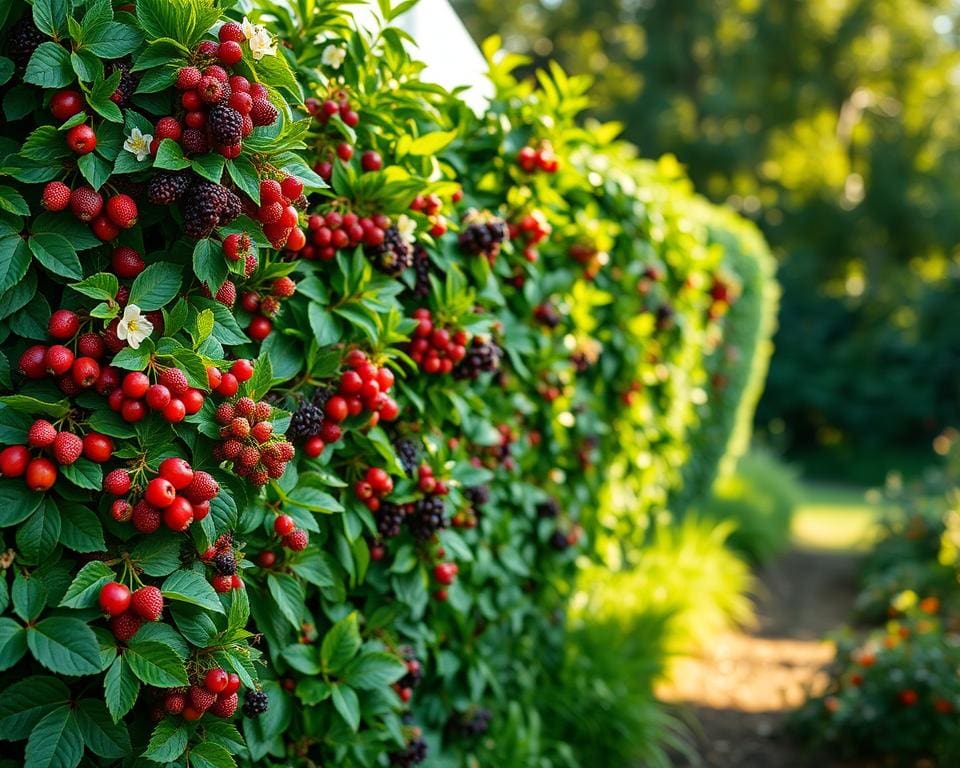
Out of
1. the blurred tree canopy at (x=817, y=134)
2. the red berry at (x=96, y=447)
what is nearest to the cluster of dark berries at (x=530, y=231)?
the red berry at (x=96, y=447)

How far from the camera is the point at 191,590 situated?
1.51 meters

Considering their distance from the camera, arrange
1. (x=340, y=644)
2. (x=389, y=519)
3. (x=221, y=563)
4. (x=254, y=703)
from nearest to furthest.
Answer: (x=221, y=563)
(x=254, y=703)
(x=340, y=644)
(x=389, y=519)

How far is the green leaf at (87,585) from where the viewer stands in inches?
55.1

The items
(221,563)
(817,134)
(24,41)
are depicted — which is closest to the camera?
(24,41)

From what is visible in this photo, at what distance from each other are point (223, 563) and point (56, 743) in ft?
1.24

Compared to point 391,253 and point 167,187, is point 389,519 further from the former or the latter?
point 167,187

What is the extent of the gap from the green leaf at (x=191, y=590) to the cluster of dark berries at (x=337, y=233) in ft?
2.53

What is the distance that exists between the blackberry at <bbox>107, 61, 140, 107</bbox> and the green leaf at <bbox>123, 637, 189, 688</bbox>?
2.96 ft

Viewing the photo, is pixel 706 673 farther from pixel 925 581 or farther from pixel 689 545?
pixel 925 581

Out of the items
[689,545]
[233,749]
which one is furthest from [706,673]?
[233,749]

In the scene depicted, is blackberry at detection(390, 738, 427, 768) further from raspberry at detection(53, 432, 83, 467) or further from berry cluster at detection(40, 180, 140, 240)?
berry cluster at detection(40, 180, 140, 240)

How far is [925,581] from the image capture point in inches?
199

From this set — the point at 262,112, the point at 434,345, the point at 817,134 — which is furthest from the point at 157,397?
the point at 817,134

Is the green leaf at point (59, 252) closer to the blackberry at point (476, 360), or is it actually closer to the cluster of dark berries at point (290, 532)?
the cluster of dark berries at point (290, 532)
